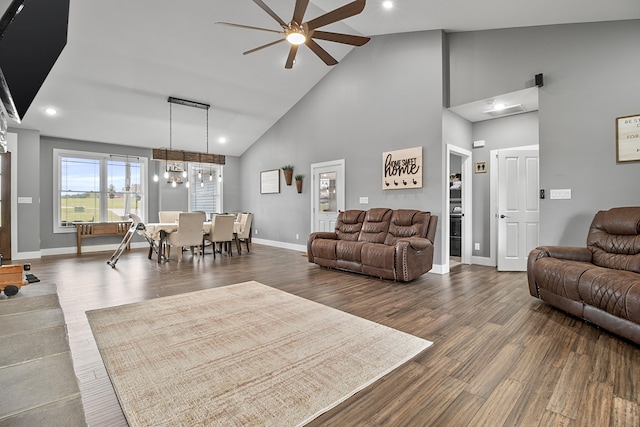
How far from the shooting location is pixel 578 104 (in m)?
3.82

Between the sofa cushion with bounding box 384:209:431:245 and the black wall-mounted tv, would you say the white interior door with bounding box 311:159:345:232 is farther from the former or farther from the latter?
the black wall-mounted tv

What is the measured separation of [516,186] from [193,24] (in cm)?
568

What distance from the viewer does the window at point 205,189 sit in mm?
8836

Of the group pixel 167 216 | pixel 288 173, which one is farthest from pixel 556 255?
pixel 167 216

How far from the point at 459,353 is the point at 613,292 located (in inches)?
52.8

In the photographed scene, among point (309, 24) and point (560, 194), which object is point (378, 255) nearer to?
point (560, 194)

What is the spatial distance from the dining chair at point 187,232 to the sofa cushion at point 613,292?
5638mm

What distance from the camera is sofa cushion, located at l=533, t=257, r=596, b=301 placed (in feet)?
9.02

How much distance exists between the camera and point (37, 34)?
3.56 m

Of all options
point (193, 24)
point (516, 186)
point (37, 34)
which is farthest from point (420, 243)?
point (37, 34)

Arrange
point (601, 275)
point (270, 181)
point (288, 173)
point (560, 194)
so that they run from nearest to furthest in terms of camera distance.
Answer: point (601, 275) → point (560, 194) → point (288, 173) → point (270, 181)

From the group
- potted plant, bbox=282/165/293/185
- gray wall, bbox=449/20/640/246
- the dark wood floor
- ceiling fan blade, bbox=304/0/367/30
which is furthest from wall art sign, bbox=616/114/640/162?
potted plant, bbox=282/165/293/185

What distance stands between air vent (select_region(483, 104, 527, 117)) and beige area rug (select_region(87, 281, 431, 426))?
4.29m

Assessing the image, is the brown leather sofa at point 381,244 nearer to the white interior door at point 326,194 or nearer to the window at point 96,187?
the white interior door at point 326,194
